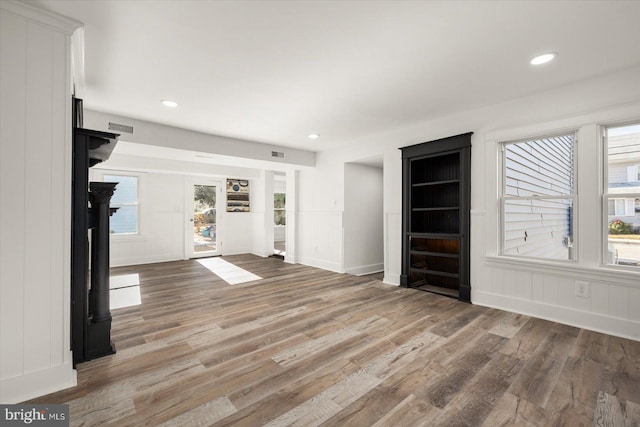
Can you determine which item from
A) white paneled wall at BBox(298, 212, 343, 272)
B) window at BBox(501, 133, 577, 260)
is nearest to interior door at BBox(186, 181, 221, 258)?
white paneled wall at BBox(298, 212, 343, 272)

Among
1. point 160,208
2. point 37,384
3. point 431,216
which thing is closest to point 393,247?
point 431,216

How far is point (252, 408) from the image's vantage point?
162 centimetres

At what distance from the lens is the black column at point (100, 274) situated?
2203mm

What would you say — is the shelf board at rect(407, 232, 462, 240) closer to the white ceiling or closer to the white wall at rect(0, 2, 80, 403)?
the white ceiling

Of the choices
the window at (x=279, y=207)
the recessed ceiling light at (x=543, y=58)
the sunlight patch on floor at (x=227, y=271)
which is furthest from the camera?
the window at (x=279, y=207)

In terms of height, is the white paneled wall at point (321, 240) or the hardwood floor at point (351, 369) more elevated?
the white paneled wall at point (321, 240)

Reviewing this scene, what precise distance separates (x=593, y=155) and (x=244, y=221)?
7.06 metres

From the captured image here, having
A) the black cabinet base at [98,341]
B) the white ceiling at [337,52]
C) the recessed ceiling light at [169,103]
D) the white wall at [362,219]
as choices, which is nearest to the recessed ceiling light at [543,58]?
the white ceiling at [337,52]

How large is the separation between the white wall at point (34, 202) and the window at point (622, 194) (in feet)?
14.7

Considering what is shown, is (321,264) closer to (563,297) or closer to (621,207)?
(563,297)

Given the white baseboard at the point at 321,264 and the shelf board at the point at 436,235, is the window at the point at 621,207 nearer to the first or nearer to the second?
the shelf board at the point at 436,235

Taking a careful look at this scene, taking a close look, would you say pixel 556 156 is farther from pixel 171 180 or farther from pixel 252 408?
pixel 171 180

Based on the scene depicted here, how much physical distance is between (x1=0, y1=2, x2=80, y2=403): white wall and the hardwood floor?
25cm

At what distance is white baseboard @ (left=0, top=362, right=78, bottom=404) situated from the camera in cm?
160
